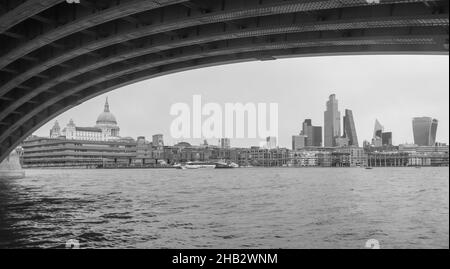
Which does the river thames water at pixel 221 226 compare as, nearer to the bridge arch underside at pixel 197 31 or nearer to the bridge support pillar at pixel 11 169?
the bridge arch underside at pixel 197 31

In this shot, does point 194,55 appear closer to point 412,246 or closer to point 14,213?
point 14,213

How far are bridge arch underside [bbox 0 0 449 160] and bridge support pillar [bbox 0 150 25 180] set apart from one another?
49.9 m

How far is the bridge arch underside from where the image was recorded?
716 inches

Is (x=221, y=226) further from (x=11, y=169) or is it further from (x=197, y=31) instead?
(x=11, y=169)

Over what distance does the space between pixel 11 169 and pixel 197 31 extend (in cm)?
6758

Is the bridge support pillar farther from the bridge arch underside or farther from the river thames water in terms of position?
the river thames water

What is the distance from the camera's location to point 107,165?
162m

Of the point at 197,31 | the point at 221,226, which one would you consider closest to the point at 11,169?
the point at 197,31

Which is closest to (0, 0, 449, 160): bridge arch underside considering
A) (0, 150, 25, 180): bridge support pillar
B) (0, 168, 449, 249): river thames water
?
(0, 168, 449, 249): river thames water

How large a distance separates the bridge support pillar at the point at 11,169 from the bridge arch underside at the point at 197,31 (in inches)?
1964

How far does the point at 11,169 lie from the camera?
7881cm

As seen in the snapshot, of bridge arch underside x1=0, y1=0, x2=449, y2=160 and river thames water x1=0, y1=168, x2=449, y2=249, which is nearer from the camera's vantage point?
river thames water x1=0, y1=168, x2=449, y2=249

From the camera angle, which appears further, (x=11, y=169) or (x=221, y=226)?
(x=11, y=169)
